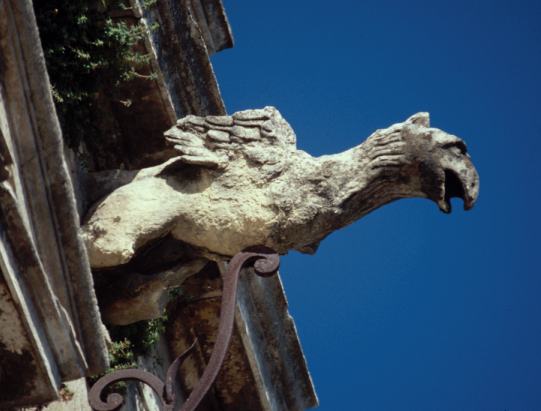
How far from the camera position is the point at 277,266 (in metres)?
5.76

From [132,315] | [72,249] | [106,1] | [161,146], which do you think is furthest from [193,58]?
[72,249]

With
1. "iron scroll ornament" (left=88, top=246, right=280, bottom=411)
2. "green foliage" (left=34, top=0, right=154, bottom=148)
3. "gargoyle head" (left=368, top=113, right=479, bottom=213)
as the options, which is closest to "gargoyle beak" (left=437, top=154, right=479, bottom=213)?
"gargoyle head" (left=368, top=113, right=479, bottom=213)

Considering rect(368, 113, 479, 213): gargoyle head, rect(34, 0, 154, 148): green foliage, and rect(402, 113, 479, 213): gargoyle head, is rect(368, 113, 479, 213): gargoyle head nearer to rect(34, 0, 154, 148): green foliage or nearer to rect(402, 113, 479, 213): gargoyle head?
rect(402, 113, 479, 213): gargoyle head

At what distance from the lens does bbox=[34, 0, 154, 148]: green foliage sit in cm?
611

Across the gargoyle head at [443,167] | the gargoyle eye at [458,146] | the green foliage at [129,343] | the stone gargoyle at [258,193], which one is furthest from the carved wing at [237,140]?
the green foliage at [129,343]

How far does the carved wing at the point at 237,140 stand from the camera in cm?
623

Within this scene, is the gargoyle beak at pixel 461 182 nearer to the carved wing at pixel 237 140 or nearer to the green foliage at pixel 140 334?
the carved wing at pixel 237 140

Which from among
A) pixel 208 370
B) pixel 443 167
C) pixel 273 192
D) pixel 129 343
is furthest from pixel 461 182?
pixel 129 343

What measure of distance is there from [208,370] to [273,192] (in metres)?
1.01

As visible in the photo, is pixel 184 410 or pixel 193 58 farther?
pixel 193 58

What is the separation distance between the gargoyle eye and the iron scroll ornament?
0.95 m

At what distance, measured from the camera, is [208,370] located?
5449 millimetres

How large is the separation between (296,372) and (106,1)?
303 cm

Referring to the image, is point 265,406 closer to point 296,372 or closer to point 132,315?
point 296,372
